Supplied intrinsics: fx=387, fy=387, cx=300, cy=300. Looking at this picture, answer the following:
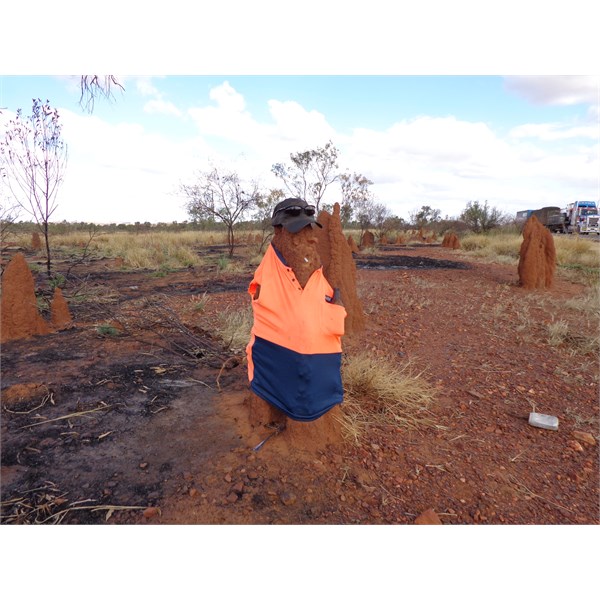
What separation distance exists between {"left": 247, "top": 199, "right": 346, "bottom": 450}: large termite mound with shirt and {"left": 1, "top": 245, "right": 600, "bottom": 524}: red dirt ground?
34cm

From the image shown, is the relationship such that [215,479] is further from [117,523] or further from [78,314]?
[78,314]

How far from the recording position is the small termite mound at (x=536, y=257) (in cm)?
829

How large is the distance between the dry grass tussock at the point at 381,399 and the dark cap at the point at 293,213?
1.53m

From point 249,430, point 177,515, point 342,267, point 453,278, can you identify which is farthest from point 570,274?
point 177,515

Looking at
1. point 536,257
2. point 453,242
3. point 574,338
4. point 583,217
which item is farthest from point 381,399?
point 583,217

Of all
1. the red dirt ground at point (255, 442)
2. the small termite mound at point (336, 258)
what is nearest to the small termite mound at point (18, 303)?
the red dirt ground at point (255, 442)

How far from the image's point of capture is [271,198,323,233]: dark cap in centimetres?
237

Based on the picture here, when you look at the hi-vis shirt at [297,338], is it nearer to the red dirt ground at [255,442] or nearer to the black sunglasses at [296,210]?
the black sunglasses at [296,210]

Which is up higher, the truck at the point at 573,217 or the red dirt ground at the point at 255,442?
the truck at the point at 573,217

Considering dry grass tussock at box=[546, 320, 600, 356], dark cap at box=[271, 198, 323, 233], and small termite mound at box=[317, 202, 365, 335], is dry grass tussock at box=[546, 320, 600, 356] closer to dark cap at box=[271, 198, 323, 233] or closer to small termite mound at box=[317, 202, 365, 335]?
small termite mound at box=[317, 202, 365, 335]

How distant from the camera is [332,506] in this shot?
7.13 ft

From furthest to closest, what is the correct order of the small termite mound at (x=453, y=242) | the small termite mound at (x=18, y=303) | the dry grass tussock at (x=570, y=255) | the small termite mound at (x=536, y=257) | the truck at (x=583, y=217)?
the truck at (x=583, y=217) → the small termite mound at (x=453, y=242) → the dry grass tussock at (x=570, y=255) → the small termite mound at (x=536, y=257) → the small termite mound at (x=18, y=303)

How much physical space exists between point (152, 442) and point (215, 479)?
2.26 ft

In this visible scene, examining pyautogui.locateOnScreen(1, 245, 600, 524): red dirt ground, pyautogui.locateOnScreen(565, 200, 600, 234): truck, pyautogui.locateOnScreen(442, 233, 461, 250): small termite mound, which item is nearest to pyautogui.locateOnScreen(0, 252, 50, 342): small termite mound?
pyautogui.locateOnScreen(1, 245, 600, 524): red dirt ground
